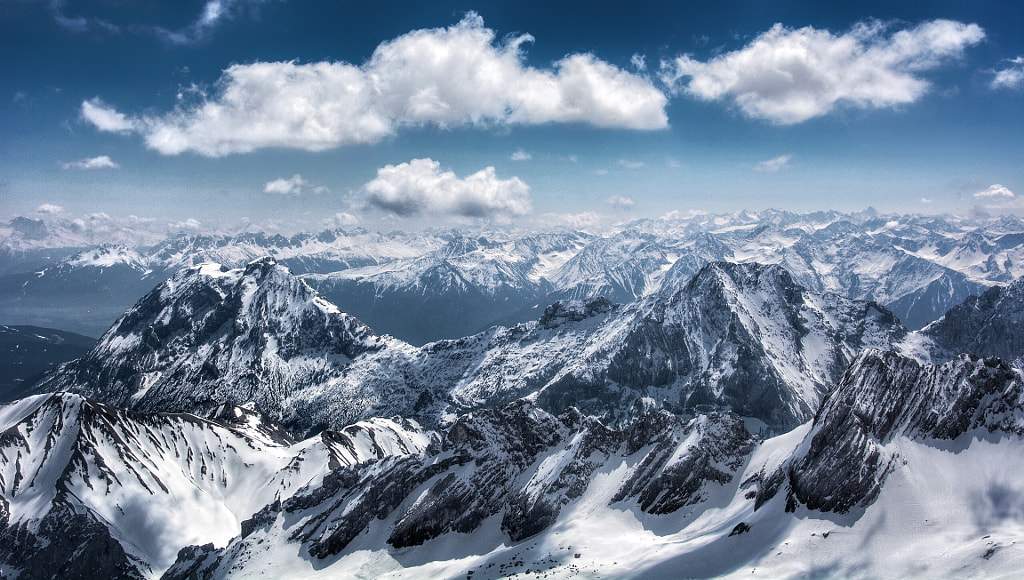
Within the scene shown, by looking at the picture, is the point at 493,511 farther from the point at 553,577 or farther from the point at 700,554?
the point at 700,554

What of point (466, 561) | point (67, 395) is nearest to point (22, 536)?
point (67, 395)

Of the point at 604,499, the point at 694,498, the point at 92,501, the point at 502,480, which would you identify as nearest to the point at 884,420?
the point at 694,498

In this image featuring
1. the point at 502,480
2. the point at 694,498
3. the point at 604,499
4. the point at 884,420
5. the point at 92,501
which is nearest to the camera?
the point at 884,420

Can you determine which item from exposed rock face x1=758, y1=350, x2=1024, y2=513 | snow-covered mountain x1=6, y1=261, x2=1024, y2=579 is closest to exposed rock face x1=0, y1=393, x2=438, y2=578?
snow-covered mountain x1=6, y1=261, x2=1024, y2=579

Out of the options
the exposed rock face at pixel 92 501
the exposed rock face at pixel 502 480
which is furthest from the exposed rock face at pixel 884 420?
the exposed rock face at pixel 92 501

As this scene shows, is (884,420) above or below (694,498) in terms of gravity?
above

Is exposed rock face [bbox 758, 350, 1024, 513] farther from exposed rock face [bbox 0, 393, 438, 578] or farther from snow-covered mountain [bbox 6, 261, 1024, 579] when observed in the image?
exposed rock face [bbox 0, 393, 438, 578]

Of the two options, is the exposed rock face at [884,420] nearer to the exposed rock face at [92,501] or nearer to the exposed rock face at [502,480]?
the exposed rock face at [502,480]

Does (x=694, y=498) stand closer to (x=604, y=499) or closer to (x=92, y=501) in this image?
(x=604, y=499)
